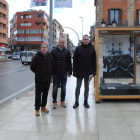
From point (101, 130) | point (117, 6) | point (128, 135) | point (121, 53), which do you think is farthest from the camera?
point (117, 6)

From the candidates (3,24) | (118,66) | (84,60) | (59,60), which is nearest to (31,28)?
(3,24)

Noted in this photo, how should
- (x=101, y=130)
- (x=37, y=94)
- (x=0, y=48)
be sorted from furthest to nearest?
(x=0, y=48) < (x=37, y=94) < (x=101, y=130)

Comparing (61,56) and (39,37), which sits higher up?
(39,37)

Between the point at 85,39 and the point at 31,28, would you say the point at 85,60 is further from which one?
the point at 31,28

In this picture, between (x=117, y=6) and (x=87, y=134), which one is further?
(x=117, y=6)

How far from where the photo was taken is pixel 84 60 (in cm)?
497

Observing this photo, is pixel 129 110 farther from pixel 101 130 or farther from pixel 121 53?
pixel 121 53

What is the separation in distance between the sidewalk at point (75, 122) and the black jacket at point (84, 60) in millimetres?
986

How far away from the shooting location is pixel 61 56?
5.05 metres

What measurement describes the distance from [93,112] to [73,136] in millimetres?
1483

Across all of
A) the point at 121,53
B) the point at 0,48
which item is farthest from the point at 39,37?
the point at 121,53

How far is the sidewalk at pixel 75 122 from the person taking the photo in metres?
3.32

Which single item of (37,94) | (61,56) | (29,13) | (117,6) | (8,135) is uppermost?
(29,13)

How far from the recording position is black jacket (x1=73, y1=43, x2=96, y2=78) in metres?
4.97
